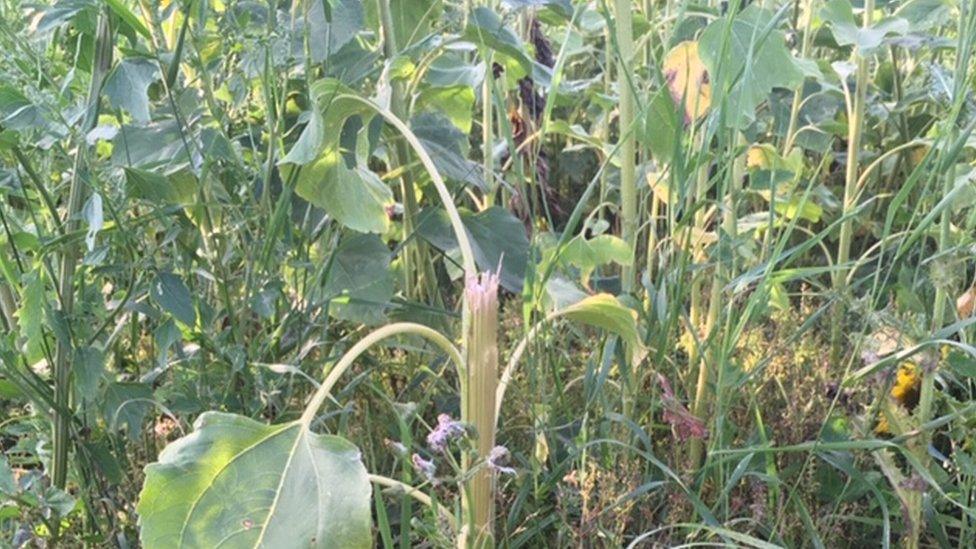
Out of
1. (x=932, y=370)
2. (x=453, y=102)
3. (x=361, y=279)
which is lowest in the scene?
(x=932, y=370)

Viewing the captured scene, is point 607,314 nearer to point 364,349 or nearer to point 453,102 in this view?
point 364,349

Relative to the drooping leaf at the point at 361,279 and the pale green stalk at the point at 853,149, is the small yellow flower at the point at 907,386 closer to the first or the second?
the pale green stalk at the point at 853,149

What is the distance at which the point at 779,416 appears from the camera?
4.73 ft

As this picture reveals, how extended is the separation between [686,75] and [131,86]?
1.83 feet

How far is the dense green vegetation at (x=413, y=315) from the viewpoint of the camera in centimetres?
114

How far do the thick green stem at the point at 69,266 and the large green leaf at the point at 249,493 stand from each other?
0.31m

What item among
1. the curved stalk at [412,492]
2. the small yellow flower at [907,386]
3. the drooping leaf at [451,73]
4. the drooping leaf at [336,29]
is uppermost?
the drooping leaf at [336,29]

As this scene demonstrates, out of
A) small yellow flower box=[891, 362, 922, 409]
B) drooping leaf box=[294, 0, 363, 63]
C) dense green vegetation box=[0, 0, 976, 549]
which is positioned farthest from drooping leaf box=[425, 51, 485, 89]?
small yellow flower box=[891, 362, 922, 409]

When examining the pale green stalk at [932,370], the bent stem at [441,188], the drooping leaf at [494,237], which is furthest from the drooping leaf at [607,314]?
the pale green stalk at [932,370]

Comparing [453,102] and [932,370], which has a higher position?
[453,102]

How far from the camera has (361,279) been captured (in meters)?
1.38

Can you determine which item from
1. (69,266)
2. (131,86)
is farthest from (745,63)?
(69,266)

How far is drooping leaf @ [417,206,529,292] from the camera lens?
141cm

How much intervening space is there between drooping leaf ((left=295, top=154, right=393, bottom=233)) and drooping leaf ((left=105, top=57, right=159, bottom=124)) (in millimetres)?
174
